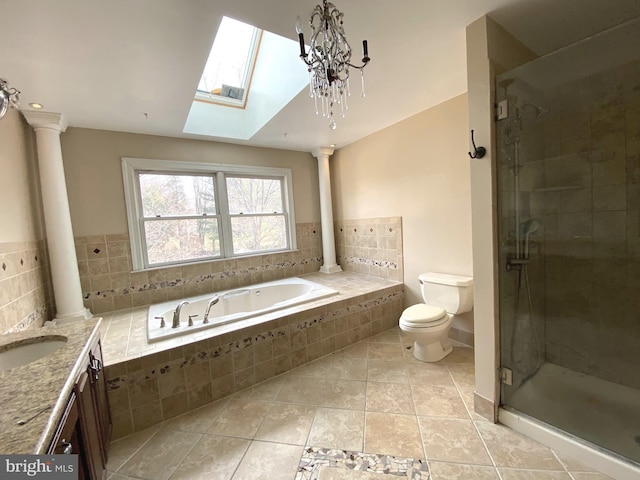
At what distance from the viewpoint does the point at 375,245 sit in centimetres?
326

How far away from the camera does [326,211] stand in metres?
3.66

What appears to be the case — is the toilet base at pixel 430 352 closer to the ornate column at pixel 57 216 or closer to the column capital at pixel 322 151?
the column capital at pixel 322 151

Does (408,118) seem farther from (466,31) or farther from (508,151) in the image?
(508,151)

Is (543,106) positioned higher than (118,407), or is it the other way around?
(543,106)

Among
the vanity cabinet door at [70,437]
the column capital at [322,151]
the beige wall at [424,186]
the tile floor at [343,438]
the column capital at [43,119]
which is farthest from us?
the column capital at [322,151]

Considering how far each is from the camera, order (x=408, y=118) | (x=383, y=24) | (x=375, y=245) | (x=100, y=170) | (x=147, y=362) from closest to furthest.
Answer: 1. (x=383, y=24)
2. (x=147, y=362)
3. (x=100, y=170)
4. (x=408, y=118)
5. (x=375, y=245)

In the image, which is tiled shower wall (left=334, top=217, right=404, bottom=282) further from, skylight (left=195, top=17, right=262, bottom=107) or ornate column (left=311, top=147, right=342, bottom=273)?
skylight (left=195, top=17, right=262, bottom=107)

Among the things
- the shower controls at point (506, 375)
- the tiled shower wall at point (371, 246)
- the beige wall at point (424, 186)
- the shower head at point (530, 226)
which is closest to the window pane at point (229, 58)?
the beige wall at point (424, 186)

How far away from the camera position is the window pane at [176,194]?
2783mm

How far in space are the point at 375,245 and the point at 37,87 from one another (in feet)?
10.4

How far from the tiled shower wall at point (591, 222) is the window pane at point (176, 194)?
300 centimetres

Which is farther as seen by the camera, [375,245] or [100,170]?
[375,245]

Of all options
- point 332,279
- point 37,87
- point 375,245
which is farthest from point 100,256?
point 375,245

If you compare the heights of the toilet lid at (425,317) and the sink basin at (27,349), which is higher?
the sink basin at (27,349)
